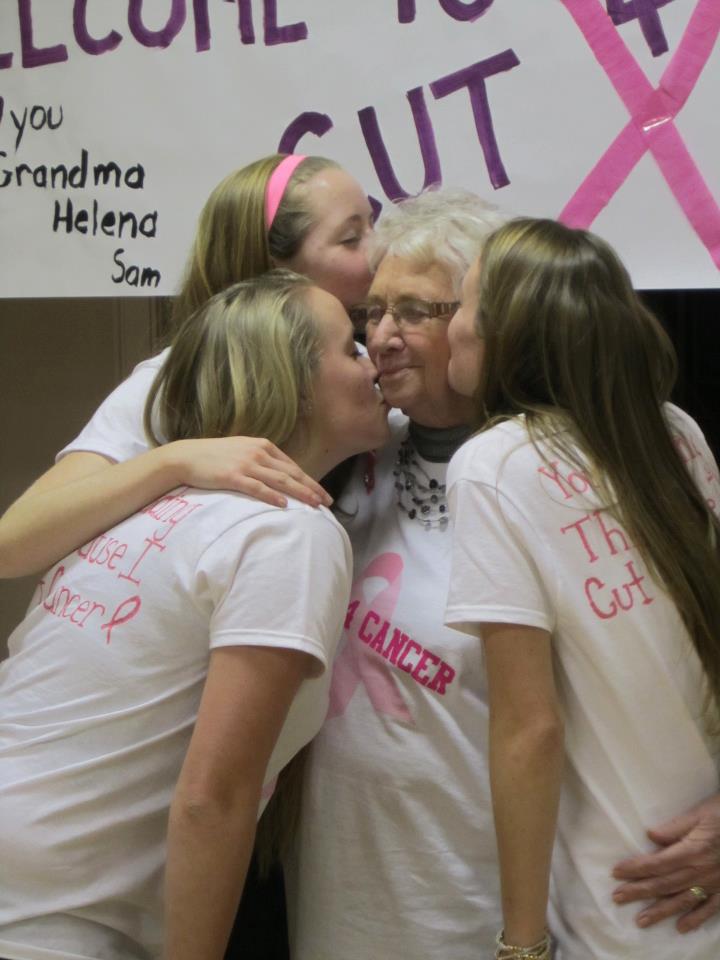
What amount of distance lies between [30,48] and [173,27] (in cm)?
26

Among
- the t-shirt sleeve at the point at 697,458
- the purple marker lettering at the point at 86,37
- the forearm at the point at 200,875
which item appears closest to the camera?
the forearm at the point at 200,875

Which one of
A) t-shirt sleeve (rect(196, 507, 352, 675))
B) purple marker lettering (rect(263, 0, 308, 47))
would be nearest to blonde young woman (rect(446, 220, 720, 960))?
t-shirt sleeve (rect(196, 507, 352, 675))

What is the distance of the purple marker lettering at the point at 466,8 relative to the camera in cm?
138

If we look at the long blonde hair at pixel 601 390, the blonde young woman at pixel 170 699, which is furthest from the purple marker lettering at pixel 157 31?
the long blonde hair at pixel 601 390

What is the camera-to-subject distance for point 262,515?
101cm

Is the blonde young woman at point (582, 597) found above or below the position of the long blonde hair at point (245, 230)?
below

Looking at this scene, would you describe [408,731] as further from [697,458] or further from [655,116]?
[655,116]

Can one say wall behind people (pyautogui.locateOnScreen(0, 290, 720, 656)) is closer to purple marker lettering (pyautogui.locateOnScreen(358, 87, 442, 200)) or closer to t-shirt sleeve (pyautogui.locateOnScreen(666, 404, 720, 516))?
purple marker lettering (pyautogui.locateOnScreen(358, 87, 442, 200))

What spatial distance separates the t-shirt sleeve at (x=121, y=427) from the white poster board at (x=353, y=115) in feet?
0.99

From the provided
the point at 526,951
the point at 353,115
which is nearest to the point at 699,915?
the point at 526,951

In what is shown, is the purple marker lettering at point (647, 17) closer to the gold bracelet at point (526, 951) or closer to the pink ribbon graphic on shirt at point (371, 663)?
the pink ribbon graphic on shirt at point (371, 663)

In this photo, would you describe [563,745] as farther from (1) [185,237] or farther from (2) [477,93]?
(1) [185,237]

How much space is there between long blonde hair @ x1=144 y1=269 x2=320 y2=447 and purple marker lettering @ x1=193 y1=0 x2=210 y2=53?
1.70 ft

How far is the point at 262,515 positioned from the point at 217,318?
0.25 metres
